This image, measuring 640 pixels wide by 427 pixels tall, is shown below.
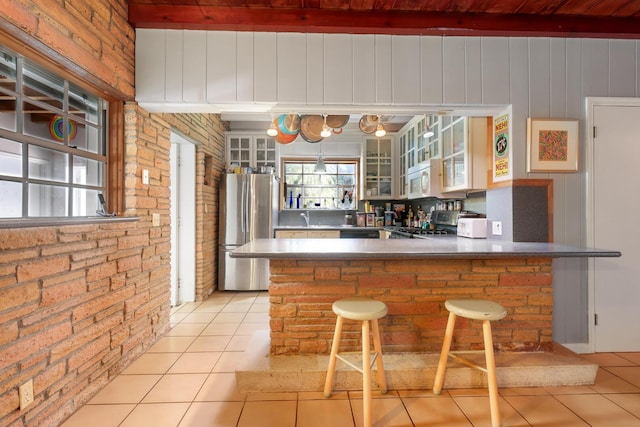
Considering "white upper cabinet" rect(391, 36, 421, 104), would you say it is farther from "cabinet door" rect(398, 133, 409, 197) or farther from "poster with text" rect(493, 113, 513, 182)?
"cabinet door" rect(398, 133, 409, 197)

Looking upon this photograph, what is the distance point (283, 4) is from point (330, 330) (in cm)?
239

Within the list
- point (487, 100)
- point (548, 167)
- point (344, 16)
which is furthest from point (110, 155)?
point (548, 167)

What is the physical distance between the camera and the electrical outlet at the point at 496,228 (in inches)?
100

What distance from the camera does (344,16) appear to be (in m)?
2.27

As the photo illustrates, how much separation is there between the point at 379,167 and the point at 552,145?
116 inches

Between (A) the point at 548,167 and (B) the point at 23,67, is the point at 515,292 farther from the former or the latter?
(B) the point at 23,67

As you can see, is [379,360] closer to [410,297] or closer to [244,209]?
[410,297]

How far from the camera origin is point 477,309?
1.72 meters

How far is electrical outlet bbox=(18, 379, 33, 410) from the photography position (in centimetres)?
143

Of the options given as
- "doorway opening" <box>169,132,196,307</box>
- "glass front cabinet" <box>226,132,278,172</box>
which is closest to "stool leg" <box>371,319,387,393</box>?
"doorway opening" <box>169,132,196,307</box>

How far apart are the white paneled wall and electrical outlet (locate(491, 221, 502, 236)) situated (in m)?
0.39

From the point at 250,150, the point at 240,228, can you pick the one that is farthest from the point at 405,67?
the point at 250,150

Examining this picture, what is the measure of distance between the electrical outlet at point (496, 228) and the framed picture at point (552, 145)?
1.60 ft

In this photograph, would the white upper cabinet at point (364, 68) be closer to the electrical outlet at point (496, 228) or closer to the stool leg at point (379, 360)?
the electrical outlet at point (496, 228)
